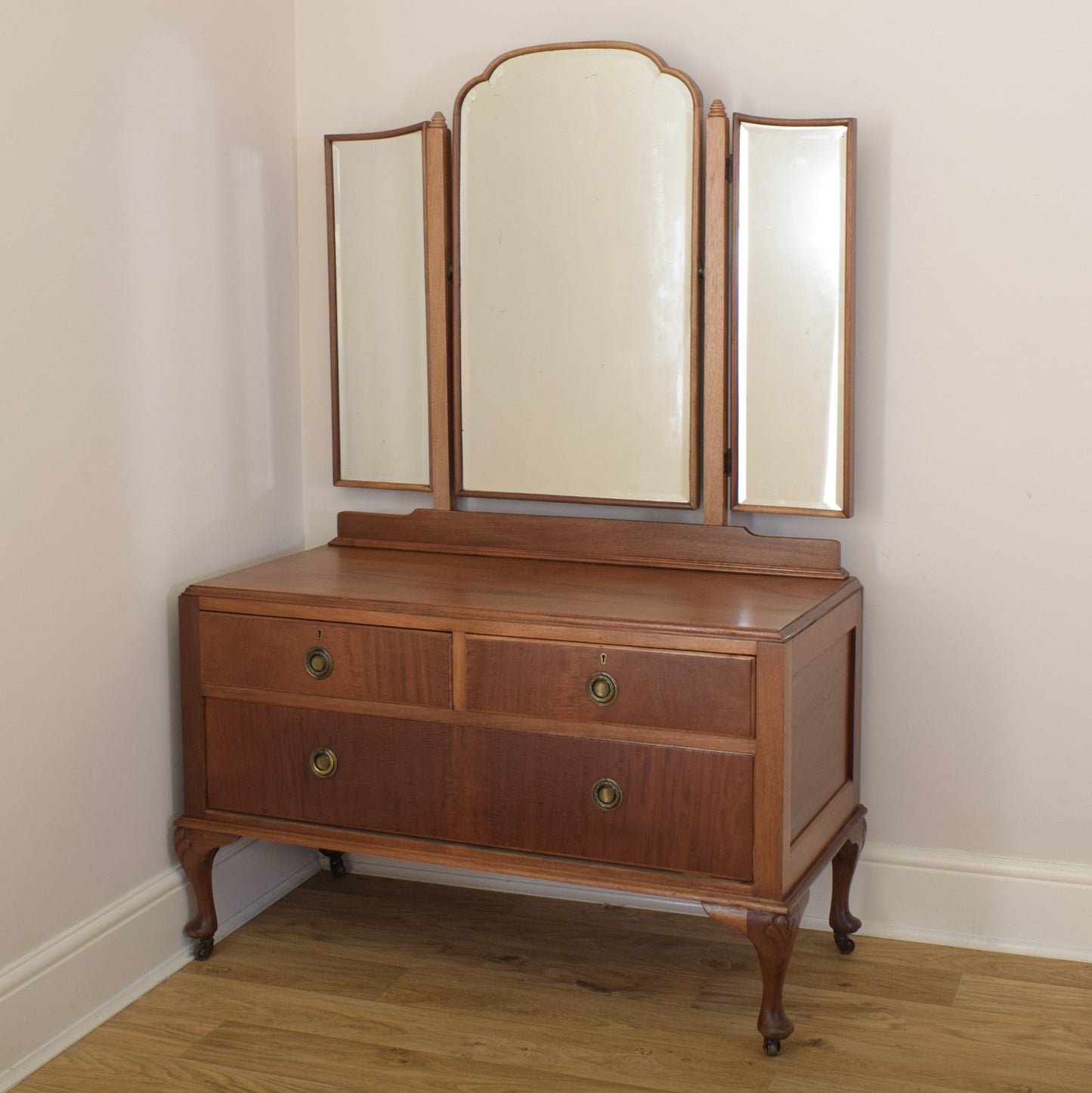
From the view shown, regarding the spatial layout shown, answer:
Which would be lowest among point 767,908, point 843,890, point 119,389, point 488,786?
point 843,890

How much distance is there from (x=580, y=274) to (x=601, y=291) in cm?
5

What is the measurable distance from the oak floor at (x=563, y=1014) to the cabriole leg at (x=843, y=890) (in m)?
0.03

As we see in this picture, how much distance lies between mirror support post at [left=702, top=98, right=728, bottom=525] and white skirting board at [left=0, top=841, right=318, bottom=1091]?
3.72 ft

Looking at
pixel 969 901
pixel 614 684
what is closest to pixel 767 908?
pixel 614 684

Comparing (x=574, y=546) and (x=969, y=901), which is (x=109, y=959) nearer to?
(x=574, y=546)

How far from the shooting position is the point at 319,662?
2.03 m

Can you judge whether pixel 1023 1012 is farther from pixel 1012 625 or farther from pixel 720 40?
pixel 720 40

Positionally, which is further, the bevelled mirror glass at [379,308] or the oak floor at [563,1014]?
the bevelled mirror glass at [379,308]

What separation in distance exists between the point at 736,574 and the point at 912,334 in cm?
53

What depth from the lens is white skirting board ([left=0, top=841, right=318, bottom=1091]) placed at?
1.87 metres

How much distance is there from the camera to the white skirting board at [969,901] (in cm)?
220

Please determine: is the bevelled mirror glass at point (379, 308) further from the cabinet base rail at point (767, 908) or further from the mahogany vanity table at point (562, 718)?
the cabinet base rail at point (767, 908)

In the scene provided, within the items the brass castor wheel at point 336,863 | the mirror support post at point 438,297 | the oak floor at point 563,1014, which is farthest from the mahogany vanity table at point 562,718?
the brass castor wheel at point 336,863

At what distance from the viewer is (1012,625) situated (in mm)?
2189
